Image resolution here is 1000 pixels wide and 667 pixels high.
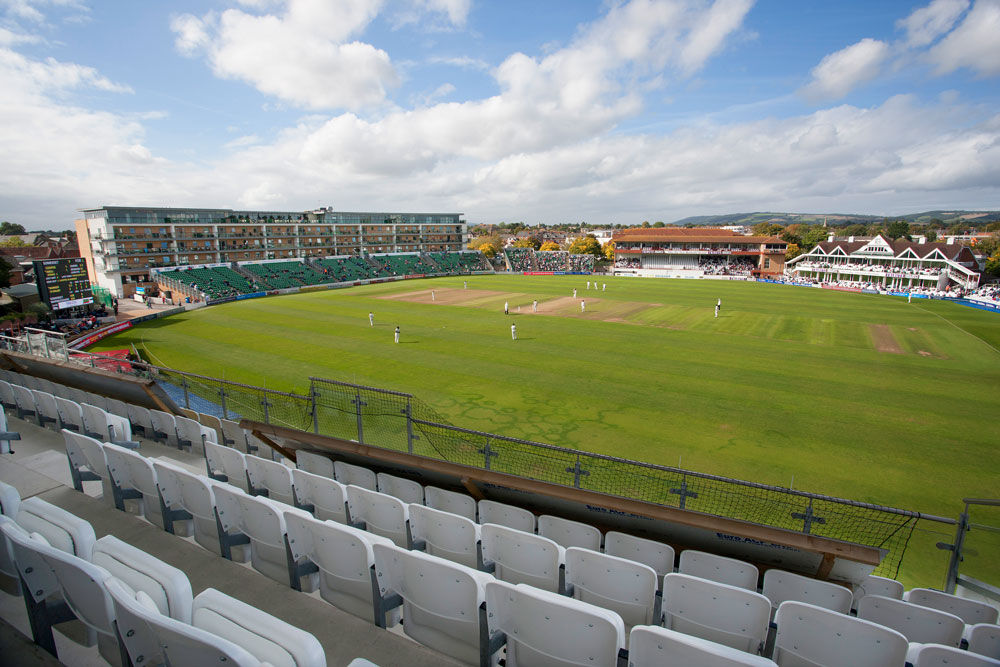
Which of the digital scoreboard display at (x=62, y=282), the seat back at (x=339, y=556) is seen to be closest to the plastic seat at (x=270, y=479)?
the seat back at (x=339, y=556)

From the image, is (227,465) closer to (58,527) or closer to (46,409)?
(58,527)

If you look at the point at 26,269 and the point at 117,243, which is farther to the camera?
the point at 26,269

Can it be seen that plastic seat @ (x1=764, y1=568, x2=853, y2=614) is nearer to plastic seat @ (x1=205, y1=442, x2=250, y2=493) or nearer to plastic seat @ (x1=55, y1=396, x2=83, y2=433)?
plastic seat @ (x1=205, y1=442, x2=250, y2=493)

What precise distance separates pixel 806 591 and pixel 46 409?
11822mm

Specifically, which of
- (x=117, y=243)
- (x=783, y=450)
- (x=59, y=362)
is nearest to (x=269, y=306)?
(x=117, y=243)

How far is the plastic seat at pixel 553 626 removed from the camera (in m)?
2.95

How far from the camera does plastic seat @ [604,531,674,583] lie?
509 cm

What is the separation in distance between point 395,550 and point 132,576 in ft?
5.48

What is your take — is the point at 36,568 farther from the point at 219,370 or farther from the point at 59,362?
the point at 219,370

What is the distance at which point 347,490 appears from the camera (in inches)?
220

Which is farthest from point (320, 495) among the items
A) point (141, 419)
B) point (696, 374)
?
point (696, 374)

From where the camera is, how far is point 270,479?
6254 millimetres

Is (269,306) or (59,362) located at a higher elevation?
(59,362)

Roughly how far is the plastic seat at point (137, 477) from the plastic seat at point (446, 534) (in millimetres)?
2783
